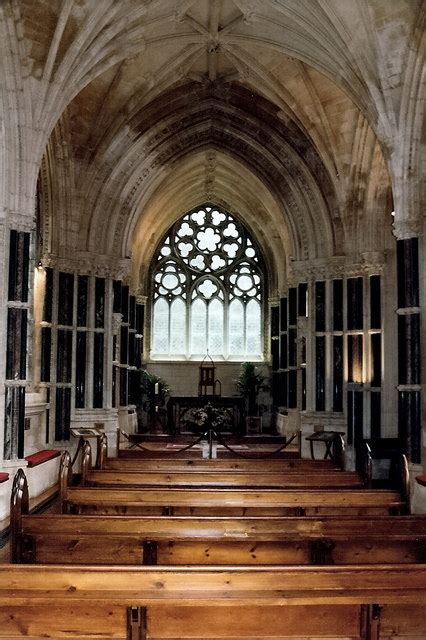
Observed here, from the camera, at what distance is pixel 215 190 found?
936 inches

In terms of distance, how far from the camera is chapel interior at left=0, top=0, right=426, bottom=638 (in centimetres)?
1125

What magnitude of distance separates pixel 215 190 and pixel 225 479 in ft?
52.6

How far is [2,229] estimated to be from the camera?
10.9m

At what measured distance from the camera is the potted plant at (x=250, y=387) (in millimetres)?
22188

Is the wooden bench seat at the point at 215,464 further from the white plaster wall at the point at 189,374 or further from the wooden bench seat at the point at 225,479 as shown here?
the white plaster wall at the point at 189,374

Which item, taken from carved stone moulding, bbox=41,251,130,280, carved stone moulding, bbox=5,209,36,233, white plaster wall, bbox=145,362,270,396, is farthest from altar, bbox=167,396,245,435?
carved stone moulding, bbox=5,209,36,233

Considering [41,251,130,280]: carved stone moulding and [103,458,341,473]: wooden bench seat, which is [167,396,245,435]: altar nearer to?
[41,251,130,280]: carved stone moulding

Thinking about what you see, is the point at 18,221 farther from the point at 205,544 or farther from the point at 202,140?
the point at 202,140

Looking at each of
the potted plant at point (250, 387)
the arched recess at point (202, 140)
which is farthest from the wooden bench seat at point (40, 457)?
the potted plant at point (250, 387)

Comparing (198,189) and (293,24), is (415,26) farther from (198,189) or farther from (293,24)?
(198,189)

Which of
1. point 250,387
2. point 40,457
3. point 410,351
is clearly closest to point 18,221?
point 40,457

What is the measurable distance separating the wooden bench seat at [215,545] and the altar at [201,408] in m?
14.3

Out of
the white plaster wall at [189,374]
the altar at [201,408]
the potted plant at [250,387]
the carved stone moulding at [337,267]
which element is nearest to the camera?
the carved stone moulding at [337,267]

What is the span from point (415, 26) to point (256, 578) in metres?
9.99
